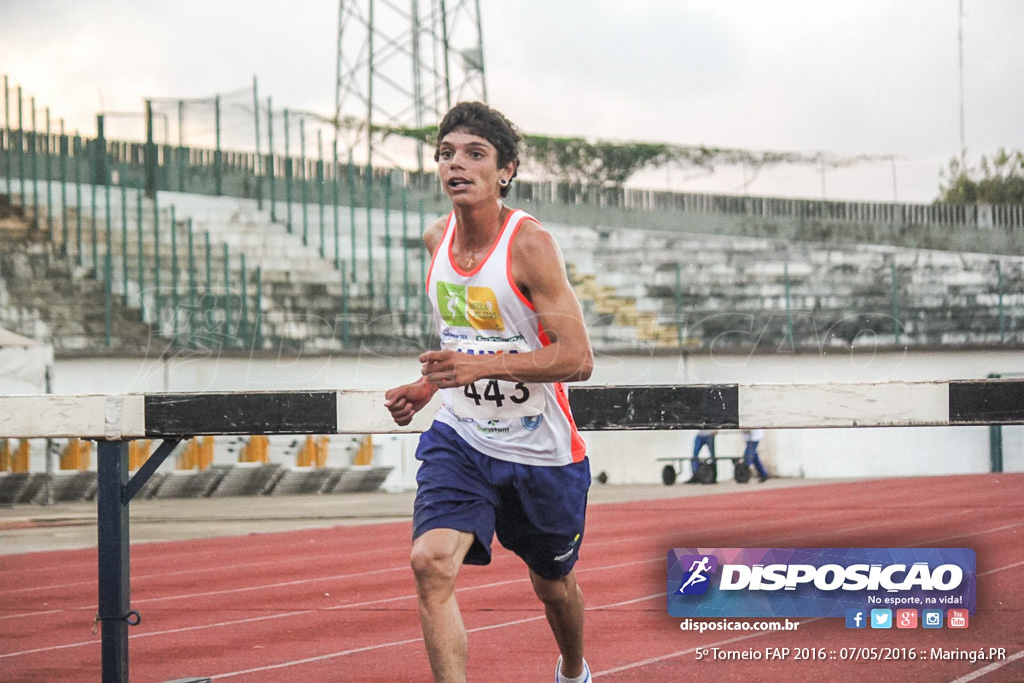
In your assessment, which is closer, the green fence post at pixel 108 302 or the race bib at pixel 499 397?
the race bib at pixel 499 397

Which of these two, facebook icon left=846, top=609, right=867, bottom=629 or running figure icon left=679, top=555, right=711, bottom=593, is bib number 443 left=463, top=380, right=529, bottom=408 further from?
facebook icon left=846, top=609, right=867, bottom=629

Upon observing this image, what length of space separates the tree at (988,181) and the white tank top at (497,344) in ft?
69.7

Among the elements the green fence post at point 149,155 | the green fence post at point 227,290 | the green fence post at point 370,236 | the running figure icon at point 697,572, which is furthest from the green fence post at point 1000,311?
the running figure icon at point 697,572

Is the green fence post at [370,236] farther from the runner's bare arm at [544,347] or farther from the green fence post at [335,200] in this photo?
the runner's bare arm at [544,347]

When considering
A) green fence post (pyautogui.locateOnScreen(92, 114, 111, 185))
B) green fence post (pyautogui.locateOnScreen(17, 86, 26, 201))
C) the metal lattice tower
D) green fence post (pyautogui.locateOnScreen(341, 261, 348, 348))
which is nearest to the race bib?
green fence post (pyautogui.locateOnScreen(341, 261, 348, 348))

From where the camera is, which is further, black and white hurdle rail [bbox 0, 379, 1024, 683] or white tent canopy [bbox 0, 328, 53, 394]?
white tent canopy [bbox 0, 328, 53, 394]

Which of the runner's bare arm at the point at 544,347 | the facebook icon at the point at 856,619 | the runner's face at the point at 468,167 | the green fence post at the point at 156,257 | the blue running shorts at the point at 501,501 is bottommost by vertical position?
the facebook icon at the point at 856,619

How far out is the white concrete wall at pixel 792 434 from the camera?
55.6ft

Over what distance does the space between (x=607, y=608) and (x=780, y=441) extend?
13010 millimetres

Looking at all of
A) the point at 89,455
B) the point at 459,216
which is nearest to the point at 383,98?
the point at 89,455

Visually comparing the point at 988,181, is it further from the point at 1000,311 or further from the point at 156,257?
the point at 156,257

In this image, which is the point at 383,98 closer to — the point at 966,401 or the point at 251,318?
the point at 251,318

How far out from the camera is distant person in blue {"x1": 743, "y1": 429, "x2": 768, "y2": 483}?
695 inches

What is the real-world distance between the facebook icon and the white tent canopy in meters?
11.7
